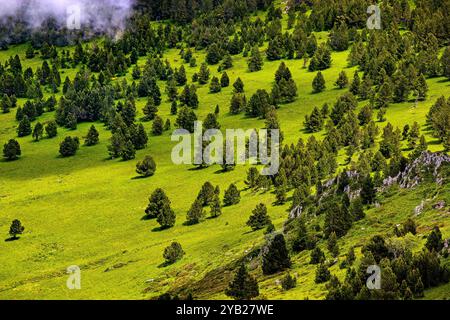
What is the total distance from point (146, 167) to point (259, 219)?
59499 millimetres

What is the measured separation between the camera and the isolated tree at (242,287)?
278 ft

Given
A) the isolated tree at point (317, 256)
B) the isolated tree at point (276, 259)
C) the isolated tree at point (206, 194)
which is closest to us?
the isolated tree at point (317, 256)

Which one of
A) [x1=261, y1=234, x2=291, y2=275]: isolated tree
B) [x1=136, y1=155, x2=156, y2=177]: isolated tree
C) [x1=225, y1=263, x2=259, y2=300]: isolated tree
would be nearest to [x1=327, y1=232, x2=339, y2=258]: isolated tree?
[x1=261, y1=234, x2=291, y2=275]: isolated tree

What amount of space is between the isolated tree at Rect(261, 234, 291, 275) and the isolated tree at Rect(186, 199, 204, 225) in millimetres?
48131

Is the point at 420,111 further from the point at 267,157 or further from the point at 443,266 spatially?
the point at 443,266

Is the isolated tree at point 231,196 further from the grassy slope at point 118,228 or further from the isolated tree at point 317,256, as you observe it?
the isolated tree at point 317,256

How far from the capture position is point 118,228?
147 m

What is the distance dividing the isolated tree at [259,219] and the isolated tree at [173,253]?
460 inches

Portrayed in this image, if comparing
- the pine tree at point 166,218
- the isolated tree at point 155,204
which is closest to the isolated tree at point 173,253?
the pine tree at point 166,218

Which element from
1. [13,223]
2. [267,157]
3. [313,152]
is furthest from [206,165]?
[13,223]

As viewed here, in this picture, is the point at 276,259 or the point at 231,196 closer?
the point at 276,259

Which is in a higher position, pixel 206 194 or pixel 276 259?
pixel 276 259

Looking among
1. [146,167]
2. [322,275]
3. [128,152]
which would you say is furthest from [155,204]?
[322,275]

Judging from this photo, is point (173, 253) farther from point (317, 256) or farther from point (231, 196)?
point (231, 196)
